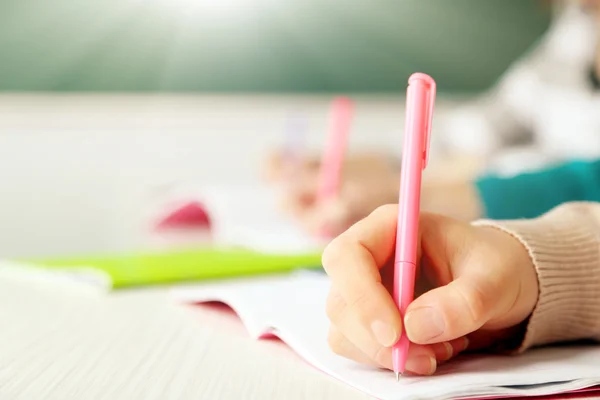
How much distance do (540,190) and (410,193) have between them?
342 millimetres

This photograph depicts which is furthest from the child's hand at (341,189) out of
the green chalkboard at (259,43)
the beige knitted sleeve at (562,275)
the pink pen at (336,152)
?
the green chalkboard at (259,43)

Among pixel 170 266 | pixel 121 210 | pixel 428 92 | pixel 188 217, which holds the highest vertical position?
pixel 428 92

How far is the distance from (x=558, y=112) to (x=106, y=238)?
30.5 inches

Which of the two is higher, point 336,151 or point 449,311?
point 449,311

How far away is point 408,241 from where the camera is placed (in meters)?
0.31

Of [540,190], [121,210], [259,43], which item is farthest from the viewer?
[259,43]

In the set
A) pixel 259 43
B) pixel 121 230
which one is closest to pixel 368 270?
pixel 121 230

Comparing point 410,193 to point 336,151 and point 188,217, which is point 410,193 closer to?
point 336,151

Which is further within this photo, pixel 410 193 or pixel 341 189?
pixel 341 189

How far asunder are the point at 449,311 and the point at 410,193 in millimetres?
53

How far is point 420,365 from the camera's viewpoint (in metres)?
0.32

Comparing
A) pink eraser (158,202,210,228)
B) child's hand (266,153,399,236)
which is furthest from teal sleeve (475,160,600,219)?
pink eraser (158,202,210,228)

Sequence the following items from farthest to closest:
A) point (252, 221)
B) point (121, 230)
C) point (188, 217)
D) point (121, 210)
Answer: point (121, 210)
point (121, 230)
point (188, 217)
point (252, 221)

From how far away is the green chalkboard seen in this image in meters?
1.62
